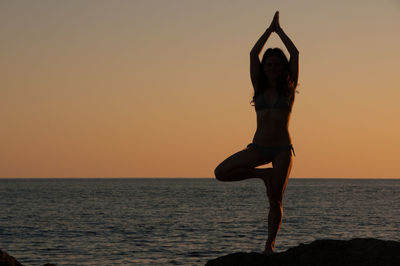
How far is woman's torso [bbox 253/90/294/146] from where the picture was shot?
887 centimetres

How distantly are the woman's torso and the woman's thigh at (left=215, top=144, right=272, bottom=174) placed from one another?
18 centimetres

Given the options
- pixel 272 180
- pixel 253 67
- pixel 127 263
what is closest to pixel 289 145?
pixel 272 180

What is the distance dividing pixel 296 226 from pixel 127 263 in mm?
24096

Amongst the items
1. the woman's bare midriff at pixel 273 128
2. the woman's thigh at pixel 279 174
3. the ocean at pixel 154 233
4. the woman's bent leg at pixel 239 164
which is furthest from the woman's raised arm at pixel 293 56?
the ocean at pixel 154 233

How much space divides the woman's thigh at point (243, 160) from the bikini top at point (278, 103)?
Result: 0.63m

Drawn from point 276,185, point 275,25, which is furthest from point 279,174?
point 275,25

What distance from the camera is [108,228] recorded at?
5156 centimetres

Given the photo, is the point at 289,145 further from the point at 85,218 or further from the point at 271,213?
the point at 85,218

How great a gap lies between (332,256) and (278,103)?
7.65 ft

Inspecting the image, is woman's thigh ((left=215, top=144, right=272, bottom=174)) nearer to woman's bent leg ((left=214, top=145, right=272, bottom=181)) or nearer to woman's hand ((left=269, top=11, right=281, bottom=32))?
woman's bent leg ((left=214, top=145, right=272, bottom=181))

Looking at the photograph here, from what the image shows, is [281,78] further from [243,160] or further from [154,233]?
[154,233]

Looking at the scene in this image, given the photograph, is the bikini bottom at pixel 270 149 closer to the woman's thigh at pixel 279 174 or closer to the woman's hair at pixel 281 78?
the woman's thigh at pixel 279 174

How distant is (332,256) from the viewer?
8.91m

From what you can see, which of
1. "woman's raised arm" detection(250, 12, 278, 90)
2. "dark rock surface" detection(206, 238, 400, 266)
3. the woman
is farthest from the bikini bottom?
"dark rock surface" detection(206, 238, 400, 266)
